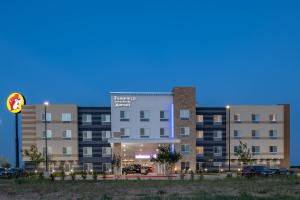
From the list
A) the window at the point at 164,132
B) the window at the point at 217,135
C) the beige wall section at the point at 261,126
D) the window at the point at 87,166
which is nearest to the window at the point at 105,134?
the window at the point at 87,166

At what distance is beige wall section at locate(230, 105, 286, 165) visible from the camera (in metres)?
60.1

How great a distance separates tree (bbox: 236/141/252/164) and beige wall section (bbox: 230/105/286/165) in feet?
4.13

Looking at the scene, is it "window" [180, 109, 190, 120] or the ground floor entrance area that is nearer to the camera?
the ground floor entrance area

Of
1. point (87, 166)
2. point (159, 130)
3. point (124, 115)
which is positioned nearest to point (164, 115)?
point (159, 130)

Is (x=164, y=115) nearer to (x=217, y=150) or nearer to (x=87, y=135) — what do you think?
(x=217, y=150)

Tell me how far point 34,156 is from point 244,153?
31.1 metres

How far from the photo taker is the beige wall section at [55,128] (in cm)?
5788

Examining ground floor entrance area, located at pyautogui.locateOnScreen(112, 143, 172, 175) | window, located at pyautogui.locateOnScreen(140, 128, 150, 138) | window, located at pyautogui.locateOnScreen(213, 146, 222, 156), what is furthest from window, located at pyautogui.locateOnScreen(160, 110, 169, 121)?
window, located at pyautogui.locateOnScreen(213, 146, 222, 156)

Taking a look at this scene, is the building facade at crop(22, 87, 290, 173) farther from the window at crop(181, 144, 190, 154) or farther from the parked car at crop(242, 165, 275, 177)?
the parked car at crop(242, 165, 275, 177)

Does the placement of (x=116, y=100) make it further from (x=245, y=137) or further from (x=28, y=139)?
(x=245, y=137)

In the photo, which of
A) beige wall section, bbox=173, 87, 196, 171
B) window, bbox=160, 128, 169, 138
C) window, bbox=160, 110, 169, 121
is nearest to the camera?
beige wall section, bbox=173, 87, 196, 171

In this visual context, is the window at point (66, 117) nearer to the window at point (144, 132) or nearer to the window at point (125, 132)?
the window at point (125, 132)

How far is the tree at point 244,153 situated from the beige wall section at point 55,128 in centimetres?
2533

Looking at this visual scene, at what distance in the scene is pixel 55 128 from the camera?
5806 cm
